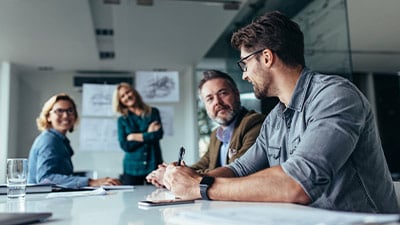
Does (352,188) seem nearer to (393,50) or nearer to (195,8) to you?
(195,8)

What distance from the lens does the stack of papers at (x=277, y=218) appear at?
54cm

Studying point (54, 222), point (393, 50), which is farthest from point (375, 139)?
point (393, 50)

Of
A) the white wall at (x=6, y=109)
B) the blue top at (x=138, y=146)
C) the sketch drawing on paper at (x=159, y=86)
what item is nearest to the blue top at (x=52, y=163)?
the blue top at (x=138, y=146)

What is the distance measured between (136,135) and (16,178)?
1.58m

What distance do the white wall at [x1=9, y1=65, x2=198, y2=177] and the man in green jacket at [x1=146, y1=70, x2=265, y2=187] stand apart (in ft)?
9.56

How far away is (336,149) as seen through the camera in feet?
2.97

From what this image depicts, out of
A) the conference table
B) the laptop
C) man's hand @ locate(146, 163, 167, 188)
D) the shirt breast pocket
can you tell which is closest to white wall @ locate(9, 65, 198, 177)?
man's hand @ locate(146, 163, 167, 188)

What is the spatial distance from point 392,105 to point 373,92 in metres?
0.40

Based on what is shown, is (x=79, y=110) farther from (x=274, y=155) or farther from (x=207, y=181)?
(x=207, y=181)

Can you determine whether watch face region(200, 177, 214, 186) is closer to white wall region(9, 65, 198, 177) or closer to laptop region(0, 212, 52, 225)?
laptop region(0, 212, 52, 225)

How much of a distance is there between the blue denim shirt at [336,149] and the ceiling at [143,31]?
1.90 metres

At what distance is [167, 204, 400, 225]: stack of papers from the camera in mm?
541

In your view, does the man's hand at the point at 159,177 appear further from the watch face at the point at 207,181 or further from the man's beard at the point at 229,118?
the watch face at the point at 207,181

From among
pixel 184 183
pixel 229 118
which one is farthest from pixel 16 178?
pixel 229 118
